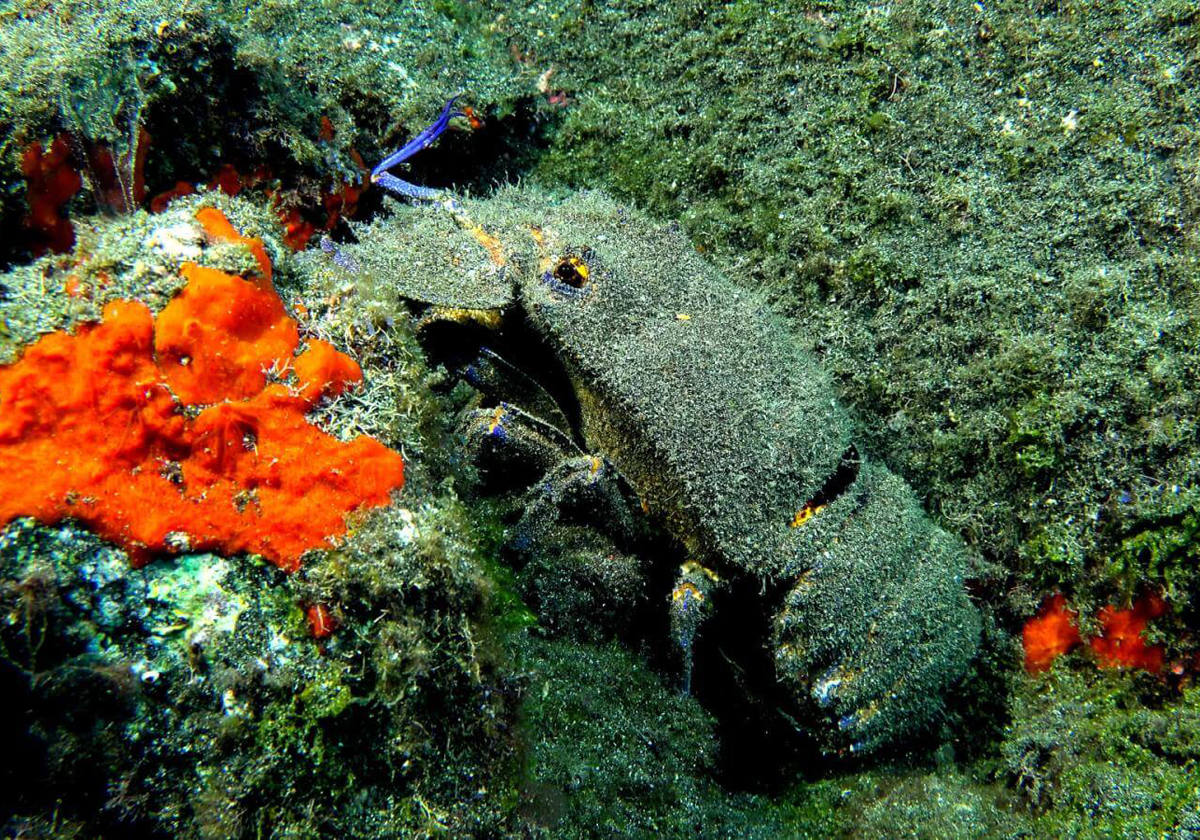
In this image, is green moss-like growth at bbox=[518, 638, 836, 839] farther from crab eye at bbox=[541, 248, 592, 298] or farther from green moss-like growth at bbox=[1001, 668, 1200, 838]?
crab eye at bbox=[541, 248, 592, 298]

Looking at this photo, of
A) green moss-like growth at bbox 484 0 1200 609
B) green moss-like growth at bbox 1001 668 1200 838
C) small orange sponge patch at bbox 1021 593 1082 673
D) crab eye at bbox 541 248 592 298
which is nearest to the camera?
green moss-like growth at bbox 1001 668 1200 838

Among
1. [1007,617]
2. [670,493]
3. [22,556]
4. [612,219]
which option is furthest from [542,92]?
[1007,617]

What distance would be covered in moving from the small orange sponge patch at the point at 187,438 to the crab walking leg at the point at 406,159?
5.23 ft

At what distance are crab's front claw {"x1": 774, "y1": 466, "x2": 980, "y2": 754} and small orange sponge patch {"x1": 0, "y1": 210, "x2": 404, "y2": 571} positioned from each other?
2.03 meters

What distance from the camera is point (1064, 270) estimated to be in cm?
295

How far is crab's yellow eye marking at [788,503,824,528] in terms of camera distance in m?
3.04

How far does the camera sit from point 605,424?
10.7ft

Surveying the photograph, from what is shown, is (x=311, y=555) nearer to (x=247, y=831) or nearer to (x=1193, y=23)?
(x=247, y=831)

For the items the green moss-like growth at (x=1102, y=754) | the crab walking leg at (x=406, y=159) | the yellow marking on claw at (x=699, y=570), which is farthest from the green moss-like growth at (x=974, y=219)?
the crab walking leg at (x=406, y=159)

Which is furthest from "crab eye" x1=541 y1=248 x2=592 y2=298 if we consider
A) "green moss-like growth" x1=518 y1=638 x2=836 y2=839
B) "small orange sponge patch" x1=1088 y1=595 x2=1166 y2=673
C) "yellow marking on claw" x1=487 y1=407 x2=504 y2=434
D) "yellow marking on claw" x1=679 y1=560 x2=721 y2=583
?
"small orange sponge patch" x1=1088 y1=595 x2=1166 y2=673

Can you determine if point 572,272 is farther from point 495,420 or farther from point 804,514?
point 804,514

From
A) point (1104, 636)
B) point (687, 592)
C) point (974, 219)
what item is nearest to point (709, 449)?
point (687, 592)

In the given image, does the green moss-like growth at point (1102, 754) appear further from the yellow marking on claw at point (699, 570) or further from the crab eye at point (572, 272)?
the crab eye at point (572, 272)

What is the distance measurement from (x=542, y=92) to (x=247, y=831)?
414 centimetres
